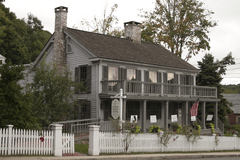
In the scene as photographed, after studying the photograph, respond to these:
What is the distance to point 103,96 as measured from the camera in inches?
830

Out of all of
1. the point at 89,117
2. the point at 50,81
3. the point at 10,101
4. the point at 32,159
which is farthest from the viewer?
the point at 89,117

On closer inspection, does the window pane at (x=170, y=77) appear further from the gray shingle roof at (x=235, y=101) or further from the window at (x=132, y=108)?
the gray shingle roof at (x=235, y=101)

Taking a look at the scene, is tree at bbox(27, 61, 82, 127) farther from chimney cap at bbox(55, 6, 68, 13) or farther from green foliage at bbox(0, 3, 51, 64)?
green foliage at bbox(0, 3, 51, 64)

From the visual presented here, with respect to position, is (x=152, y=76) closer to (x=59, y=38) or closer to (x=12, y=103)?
(x=59, y=38)

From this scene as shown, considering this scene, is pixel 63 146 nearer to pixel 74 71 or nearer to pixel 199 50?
pixel 74 71

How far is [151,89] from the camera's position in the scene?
77.3ft

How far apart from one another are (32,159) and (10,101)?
2860mm

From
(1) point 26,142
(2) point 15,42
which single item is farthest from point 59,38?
(2) point 15,42

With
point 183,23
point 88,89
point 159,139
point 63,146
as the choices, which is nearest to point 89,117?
point 88,89

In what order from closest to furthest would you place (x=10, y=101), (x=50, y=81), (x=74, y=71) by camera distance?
(x=10, y=101), (x=50, y=81), (x=74, y=71)

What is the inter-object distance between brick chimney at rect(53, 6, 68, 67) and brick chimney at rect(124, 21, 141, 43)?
687 centimetres

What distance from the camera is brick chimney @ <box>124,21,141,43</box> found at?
94.1ft

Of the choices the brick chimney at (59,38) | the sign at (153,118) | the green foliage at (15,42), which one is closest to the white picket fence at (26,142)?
the brick chimney at (59,38)

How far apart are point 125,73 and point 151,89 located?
91.3 inches
